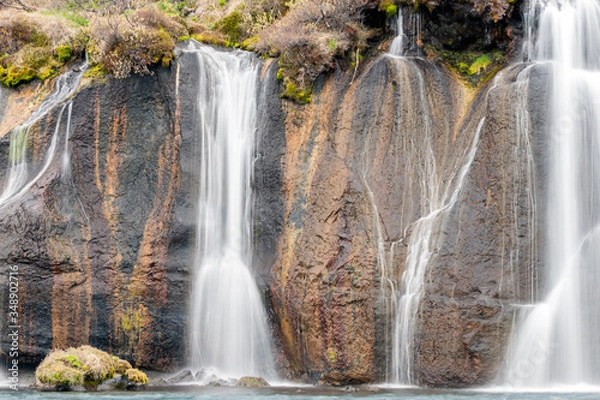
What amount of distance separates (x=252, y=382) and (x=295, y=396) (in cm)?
209

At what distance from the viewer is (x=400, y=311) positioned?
53.2 feet

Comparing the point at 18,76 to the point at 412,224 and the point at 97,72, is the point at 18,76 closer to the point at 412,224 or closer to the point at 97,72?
the point at 97,72

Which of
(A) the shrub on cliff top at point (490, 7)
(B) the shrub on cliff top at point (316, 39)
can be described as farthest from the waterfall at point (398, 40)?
(A) the shrub on cliff top at point (490, 7)

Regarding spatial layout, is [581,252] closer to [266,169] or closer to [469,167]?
[469,167]

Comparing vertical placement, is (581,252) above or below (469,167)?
below

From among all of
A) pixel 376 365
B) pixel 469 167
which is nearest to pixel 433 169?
pixel 469 167

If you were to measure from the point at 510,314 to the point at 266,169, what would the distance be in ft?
22.2

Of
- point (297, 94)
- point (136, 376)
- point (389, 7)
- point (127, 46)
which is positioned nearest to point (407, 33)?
point (389, 7)

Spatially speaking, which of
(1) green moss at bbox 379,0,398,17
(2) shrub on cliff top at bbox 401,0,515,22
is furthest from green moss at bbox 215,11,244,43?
(2) shrub on cliff top at bbox 401,0,515,22

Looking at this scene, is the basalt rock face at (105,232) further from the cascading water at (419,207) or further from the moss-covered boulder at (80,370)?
the cascading water at (419,207)

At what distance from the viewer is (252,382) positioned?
53.5 feet

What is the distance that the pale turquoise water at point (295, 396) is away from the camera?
13.8 metres

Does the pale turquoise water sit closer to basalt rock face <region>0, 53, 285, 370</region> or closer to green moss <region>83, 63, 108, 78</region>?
basalt rock face <region>0, 53, 285, 370</region>

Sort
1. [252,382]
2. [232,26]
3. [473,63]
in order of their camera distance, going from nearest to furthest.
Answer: [252,382], [473,63], [232,26]
